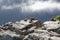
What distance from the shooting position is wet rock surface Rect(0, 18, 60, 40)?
50375mm

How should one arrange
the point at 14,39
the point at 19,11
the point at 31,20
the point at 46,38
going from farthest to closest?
1. the point at 19,11
2. the point at 31,20
3. the point at 14,39
4. the point at 46,38

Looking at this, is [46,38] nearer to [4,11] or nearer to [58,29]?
[58,29]

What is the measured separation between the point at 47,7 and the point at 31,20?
119323 mm

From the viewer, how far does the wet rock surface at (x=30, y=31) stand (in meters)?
50.4

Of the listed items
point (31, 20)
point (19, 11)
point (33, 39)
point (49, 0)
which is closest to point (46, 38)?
point (33, 39)

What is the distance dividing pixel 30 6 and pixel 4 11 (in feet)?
81.1

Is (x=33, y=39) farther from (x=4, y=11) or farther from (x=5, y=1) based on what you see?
(x=5, y=1)

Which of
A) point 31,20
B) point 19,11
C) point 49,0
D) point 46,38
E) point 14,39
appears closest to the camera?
point 46,38

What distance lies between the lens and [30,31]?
5469 cm

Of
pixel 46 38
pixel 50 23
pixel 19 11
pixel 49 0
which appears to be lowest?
pixel 46 38

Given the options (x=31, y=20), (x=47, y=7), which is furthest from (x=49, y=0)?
(x=31, y=20)

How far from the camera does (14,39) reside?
55250mm

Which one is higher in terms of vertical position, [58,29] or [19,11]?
[19,11]

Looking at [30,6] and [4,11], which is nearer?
[4,11]
